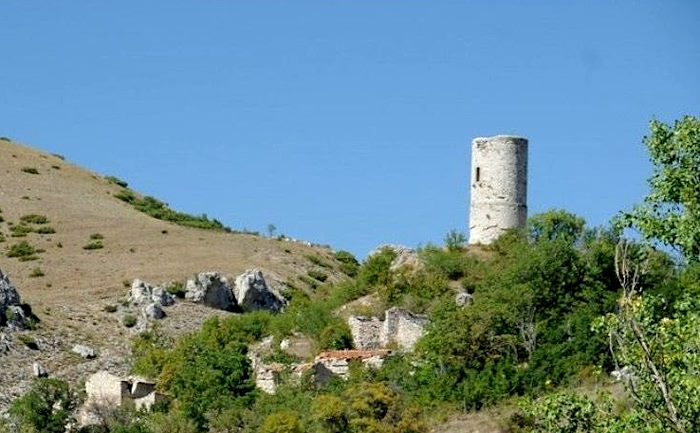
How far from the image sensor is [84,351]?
6188 cm

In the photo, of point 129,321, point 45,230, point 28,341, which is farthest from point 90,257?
point 28,341

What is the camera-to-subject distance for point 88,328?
6500 cm

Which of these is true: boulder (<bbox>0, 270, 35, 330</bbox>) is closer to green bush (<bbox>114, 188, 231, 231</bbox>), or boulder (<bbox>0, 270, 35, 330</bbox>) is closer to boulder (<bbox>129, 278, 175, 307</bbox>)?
boulder (<bbox>129, 278, 175, 307</bbox>)

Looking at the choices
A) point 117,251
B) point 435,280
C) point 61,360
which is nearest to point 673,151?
point 435,280

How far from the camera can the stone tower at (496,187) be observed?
57406 mm

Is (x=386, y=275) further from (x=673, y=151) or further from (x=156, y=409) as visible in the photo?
(x=673, y=151)

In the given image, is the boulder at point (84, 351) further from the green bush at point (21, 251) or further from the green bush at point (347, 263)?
the green bush at point (347, 263)

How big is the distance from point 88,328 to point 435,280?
13.2 metres

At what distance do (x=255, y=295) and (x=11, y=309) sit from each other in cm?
967

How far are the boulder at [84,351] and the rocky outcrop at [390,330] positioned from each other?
9.63 metres

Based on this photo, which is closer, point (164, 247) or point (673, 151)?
point (673, 151)

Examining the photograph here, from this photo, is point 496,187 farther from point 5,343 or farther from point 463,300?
point 5,343

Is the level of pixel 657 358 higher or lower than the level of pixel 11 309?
lower

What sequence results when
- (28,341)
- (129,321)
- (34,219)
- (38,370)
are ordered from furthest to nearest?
(34,219), (129,321), (28,341), (38,370)
